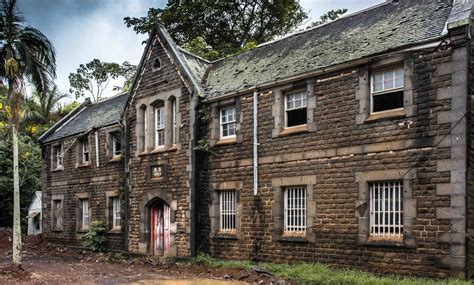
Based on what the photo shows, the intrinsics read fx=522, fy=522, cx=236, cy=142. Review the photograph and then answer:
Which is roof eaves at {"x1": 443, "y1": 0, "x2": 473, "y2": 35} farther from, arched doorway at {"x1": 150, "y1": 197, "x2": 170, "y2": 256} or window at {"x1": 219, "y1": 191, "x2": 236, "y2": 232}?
arched doorway at {"x1": 150, "y1": 197, "x2": 170, "y2": 256}

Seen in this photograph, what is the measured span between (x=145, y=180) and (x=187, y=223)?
11.4 feet

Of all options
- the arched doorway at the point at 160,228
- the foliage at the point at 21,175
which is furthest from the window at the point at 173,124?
the foliage at the point at 21,175

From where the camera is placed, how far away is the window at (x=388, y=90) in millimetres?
13891

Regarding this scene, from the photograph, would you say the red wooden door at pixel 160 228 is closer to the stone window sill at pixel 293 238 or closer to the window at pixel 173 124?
the window at pixel 173 124

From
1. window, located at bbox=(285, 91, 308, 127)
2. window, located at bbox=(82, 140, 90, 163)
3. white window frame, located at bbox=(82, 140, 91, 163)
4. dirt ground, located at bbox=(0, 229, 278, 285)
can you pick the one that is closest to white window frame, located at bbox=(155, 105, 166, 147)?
dirt ground, located at bbox=(0, 229, 278, 285)

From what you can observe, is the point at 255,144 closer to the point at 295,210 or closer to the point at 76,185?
the point at 295,210

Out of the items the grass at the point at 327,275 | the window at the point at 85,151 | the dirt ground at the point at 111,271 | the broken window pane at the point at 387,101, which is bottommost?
the dirt ground at the point at 111,271

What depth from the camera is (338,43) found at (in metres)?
16.6

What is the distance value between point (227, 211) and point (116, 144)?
9.26 meters

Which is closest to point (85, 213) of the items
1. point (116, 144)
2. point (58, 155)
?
point (116, 144)

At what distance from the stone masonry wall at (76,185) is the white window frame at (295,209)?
10.0m

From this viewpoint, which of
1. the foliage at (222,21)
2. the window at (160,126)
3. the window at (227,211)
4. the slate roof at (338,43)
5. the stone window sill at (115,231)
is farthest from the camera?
the foliage at (222,21)

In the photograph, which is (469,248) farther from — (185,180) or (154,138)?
(154,138)

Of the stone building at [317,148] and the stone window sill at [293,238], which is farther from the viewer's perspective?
the stone window sill at [293,238]
